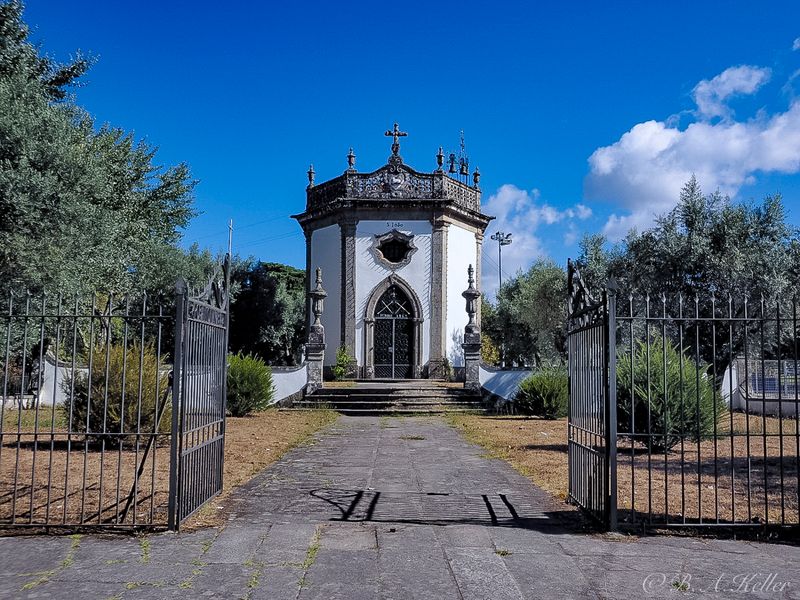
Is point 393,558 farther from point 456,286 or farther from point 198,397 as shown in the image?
point 456,286

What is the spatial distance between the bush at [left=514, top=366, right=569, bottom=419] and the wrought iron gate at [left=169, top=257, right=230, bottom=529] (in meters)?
10.6

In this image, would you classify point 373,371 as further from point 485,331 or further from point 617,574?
point 617,574

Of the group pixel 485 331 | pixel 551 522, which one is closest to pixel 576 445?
pixel 551 522

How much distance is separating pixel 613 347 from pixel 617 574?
1823 millimetres

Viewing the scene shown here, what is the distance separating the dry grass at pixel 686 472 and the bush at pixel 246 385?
4.73m

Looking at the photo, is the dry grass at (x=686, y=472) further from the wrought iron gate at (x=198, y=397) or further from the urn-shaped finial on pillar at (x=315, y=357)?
the urn-shaped finial on pillar at (x=315, y=357)

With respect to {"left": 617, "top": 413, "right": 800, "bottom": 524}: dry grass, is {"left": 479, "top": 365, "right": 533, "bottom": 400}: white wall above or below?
above

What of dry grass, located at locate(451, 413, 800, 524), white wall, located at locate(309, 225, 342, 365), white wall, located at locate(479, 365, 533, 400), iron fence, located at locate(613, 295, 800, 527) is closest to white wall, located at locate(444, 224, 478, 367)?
white wall, located at locate(309, 225, 342, 365)

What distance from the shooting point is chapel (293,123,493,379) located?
2414 cm

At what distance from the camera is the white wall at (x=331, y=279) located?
2459 cm

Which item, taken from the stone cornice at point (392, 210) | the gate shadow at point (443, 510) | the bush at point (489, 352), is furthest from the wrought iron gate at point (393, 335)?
the gate shadow at point (443, 510)

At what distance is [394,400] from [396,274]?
647 cm

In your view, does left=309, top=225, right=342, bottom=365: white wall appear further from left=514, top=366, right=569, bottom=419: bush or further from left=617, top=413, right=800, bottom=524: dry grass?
left=617, top=413, right=800, bottom=524: dry grass

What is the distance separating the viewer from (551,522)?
6.18 metres
